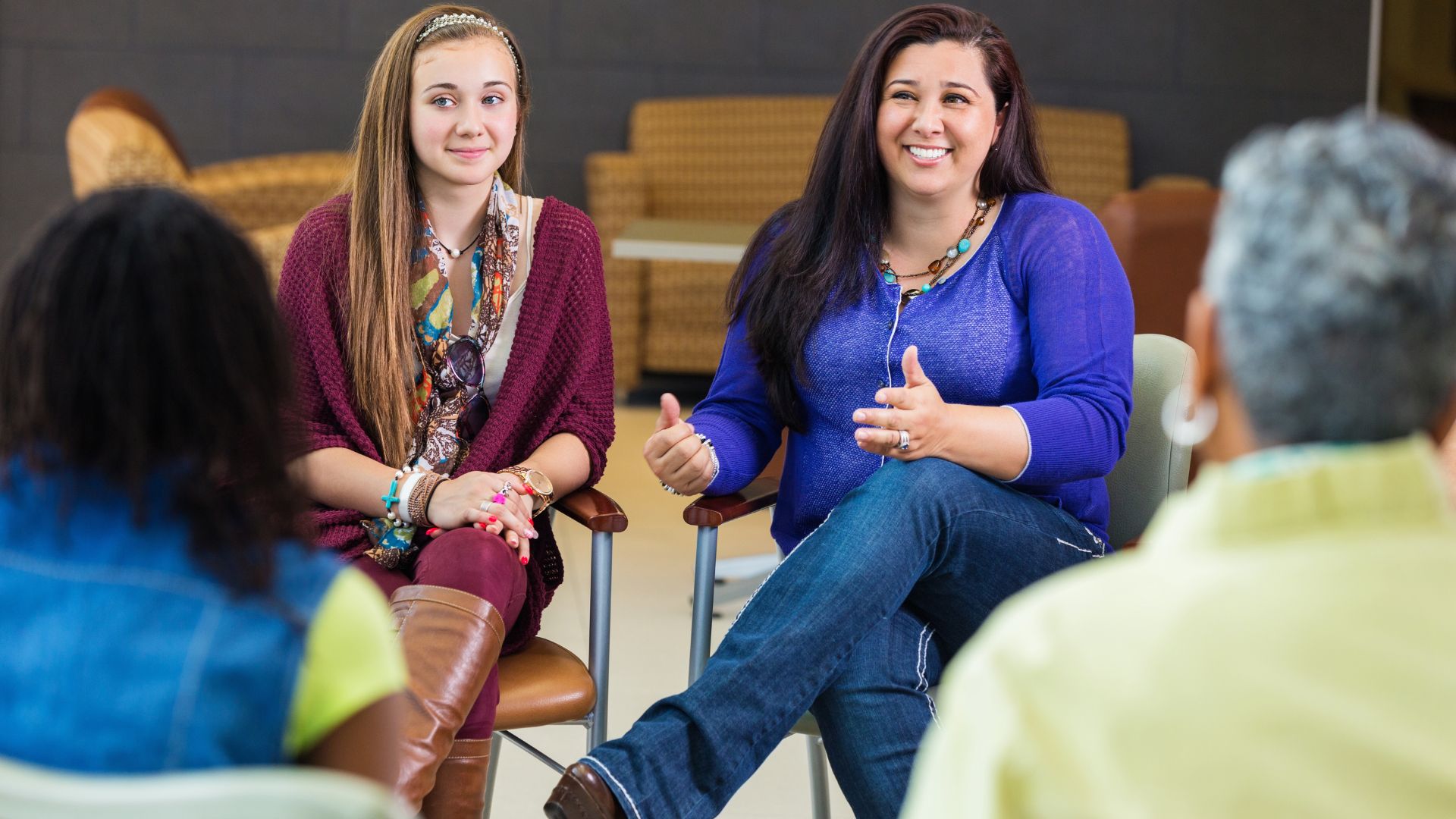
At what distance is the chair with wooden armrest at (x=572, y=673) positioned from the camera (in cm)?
178

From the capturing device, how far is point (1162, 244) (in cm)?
315

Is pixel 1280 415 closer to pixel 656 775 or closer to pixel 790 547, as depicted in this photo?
pixel 656 775

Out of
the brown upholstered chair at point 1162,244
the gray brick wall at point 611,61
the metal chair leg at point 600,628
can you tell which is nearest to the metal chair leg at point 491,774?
the metal chair leg at point 600,628

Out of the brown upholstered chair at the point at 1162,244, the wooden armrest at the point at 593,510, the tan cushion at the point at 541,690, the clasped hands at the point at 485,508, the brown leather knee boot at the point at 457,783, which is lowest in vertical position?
the brown leather knee boot at the point at 457,783

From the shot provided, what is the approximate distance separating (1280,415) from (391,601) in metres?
1.17

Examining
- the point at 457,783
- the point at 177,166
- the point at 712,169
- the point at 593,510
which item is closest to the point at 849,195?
the point at 593,510

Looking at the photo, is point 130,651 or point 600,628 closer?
point 130,651

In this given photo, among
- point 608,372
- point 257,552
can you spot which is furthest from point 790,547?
point 257,552

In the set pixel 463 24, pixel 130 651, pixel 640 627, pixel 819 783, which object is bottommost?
pixel 640 627

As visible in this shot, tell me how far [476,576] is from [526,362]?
0.40m

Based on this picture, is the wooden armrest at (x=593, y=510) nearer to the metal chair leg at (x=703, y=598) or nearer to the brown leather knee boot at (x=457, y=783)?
the metal chair leg at (x=703, y=598)

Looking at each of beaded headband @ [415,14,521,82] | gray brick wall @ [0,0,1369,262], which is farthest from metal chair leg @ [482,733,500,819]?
gray brick wall @ [0,0,1369,262]

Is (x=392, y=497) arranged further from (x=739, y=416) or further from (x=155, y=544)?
(x=155, y=544)

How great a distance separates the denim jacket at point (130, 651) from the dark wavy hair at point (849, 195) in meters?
1.22
